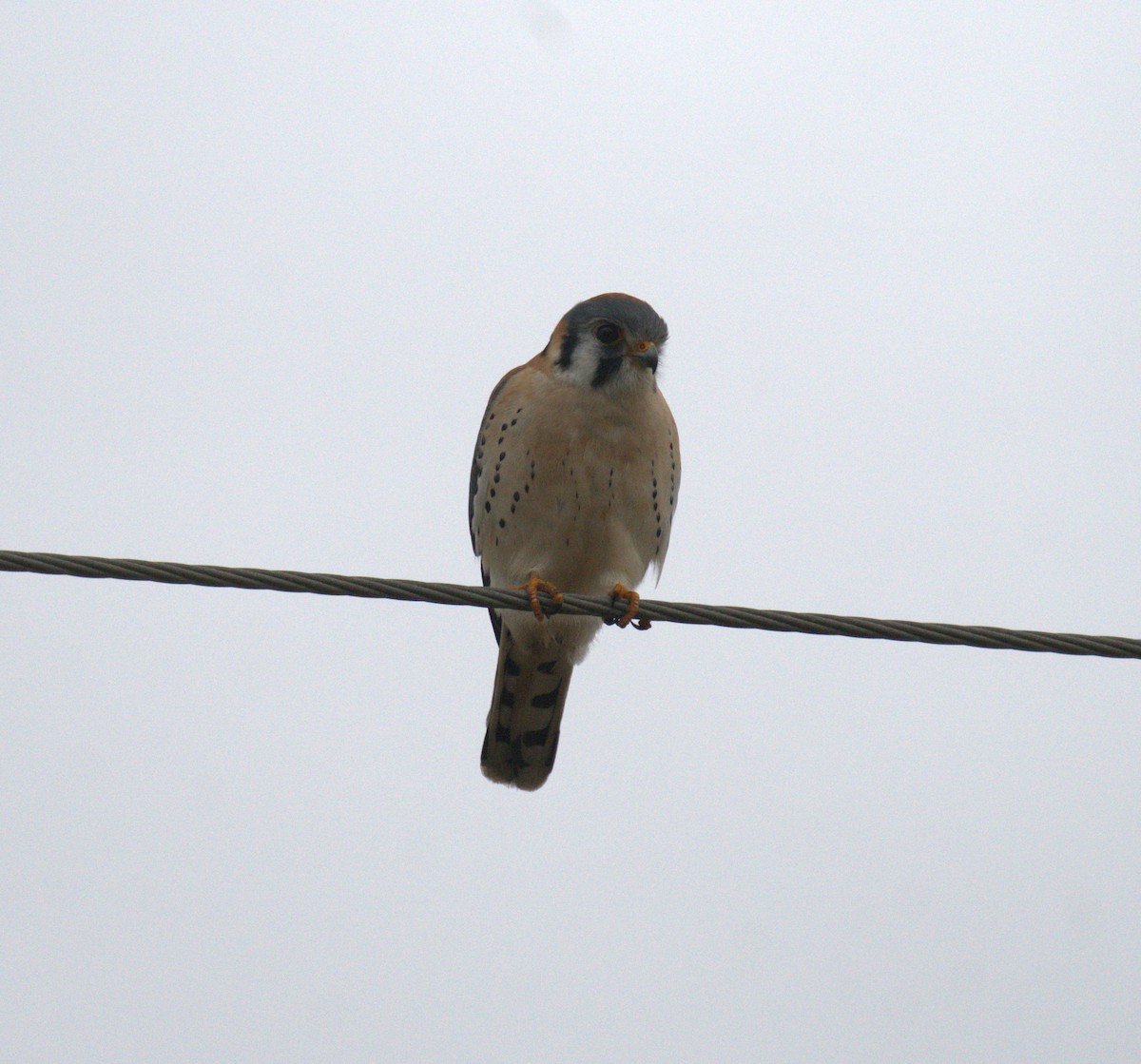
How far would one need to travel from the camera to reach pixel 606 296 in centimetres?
496

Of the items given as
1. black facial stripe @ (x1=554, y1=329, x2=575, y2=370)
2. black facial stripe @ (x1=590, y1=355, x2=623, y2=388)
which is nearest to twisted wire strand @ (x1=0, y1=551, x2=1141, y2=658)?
black facial stripe @ (x1=590, y1=355, x2=623, y2=388)

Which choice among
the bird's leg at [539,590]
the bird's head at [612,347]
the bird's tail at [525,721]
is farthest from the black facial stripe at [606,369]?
the bird's tail at [525,721]

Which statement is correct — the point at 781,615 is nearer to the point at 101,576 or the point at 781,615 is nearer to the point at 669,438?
the point at 101,576

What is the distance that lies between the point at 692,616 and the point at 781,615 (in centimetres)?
23

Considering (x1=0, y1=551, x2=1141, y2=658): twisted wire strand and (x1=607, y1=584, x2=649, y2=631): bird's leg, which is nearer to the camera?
(x1=0, y1=551, x2=1141, y2=658): twisted wire strand

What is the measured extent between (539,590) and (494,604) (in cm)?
107

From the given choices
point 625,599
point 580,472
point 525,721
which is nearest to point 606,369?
point 580,472

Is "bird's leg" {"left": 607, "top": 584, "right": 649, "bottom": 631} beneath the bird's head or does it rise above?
beneath

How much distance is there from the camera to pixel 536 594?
4180 mm

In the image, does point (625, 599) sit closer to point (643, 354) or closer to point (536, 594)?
point (536, 594)

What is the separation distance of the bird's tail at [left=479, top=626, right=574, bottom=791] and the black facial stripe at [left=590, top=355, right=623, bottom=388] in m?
1.03

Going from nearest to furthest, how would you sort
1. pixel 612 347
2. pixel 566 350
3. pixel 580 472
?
pixel 580 472, pixel 612 347, pixel 566 350

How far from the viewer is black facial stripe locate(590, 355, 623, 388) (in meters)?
4.72

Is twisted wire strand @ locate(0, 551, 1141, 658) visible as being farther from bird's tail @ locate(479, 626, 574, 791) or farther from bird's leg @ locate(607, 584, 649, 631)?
bird's tail @ locate(479, 626, 574, 791)
